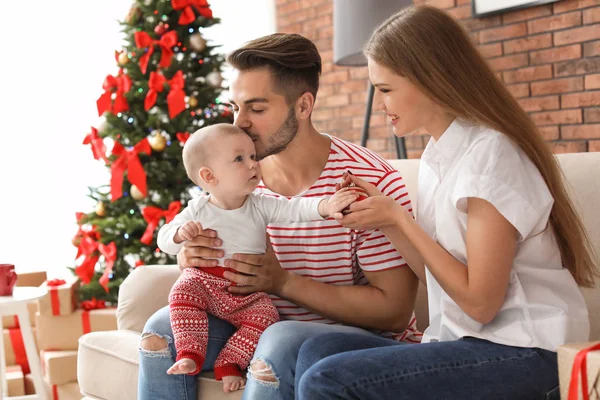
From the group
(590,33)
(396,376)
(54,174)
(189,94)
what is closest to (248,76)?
(396,376)

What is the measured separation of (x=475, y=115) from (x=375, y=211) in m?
0.29

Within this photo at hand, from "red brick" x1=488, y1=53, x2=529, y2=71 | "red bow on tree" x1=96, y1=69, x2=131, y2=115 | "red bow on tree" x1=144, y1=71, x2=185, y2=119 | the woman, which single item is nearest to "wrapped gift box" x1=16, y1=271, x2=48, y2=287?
"red bow on tree" x1=96, y1=69, x2=131, y2=115

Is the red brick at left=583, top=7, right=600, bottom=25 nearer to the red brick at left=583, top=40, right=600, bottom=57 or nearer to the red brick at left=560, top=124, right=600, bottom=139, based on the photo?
the red brick at left=583, top=40, right=600, bottom=57

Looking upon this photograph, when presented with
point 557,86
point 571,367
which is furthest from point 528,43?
point 571,367

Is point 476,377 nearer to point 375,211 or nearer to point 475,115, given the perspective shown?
point 375,211

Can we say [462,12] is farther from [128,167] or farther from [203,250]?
[203,250]

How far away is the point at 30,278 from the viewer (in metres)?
3.43

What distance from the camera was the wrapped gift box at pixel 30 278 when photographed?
3398 mm

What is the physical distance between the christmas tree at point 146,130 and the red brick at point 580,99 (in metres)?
1.55

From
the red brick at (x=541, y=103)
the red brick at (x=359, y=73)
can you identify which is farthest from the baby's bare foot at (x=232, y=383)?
the red brick at (x=359, y=73)

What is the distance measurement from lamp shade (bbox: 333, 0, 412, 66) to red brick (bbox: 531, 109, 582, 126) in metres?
0.81

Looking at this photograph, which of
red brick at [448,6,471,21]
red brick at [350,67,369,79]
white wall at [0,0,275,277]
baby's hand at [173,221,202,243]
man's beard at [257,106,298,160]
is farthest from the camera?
red brick at [350,67,369,79]

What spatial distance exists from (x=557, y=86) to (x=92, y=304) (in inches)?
89.3

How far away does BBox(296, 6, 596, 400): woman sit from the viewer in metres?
1.36
